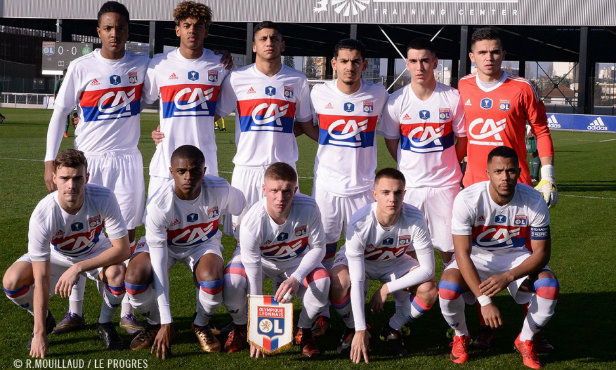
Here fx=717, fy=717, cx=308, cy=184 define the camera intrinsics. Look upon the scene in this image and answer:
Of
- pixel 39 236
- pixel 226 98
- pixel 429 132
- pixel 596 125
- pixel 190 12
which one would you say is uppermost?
pixel 596 125

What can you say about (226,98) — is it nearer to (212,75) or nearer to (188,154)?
(212,75)

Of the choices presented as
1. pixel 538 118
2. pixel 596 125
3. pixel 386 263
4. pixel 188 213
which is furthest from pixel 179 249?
pixel 596 125

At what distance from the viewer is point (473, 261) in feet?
14.6

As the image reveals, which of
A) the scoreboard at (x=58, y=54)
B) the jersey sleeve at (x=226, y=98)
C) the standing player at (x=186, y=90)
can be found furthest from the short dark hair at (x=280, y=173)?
the scoreboard at (x=58, y=54)

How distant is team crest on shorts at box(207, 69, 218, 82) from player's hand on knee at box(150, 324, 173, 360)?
1.82 metres

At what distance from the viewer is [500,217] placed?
4348 mm

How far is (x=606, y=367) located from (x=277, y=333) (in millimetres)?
1908

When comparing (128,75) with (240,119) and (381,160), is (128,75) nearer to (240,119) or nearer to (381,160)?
(240,119)

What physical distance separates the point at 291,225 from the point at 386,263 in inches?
27.2

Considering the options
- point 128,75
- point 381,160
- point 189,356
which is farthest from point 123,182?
point 381,160

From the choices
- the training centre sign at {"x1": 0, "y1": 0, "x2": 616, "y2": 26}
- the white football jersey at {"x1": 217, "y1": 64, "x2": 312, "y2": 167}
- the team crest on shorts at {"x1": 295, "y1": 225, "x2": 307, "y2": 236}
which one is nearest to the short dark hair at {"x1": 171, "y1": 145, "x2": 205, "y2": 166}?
the team crest on shorts at {"x1": 295, "y1": 225, "x2": 307, "y2": 236}

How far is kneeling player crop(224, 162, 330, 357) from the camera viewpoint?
169 inches

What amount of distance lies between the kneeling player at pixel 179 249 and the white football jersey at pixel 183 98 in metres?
0.59

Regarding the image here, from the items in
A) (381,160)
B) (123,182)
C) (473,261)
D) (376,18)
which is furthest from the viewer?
(376,18)
